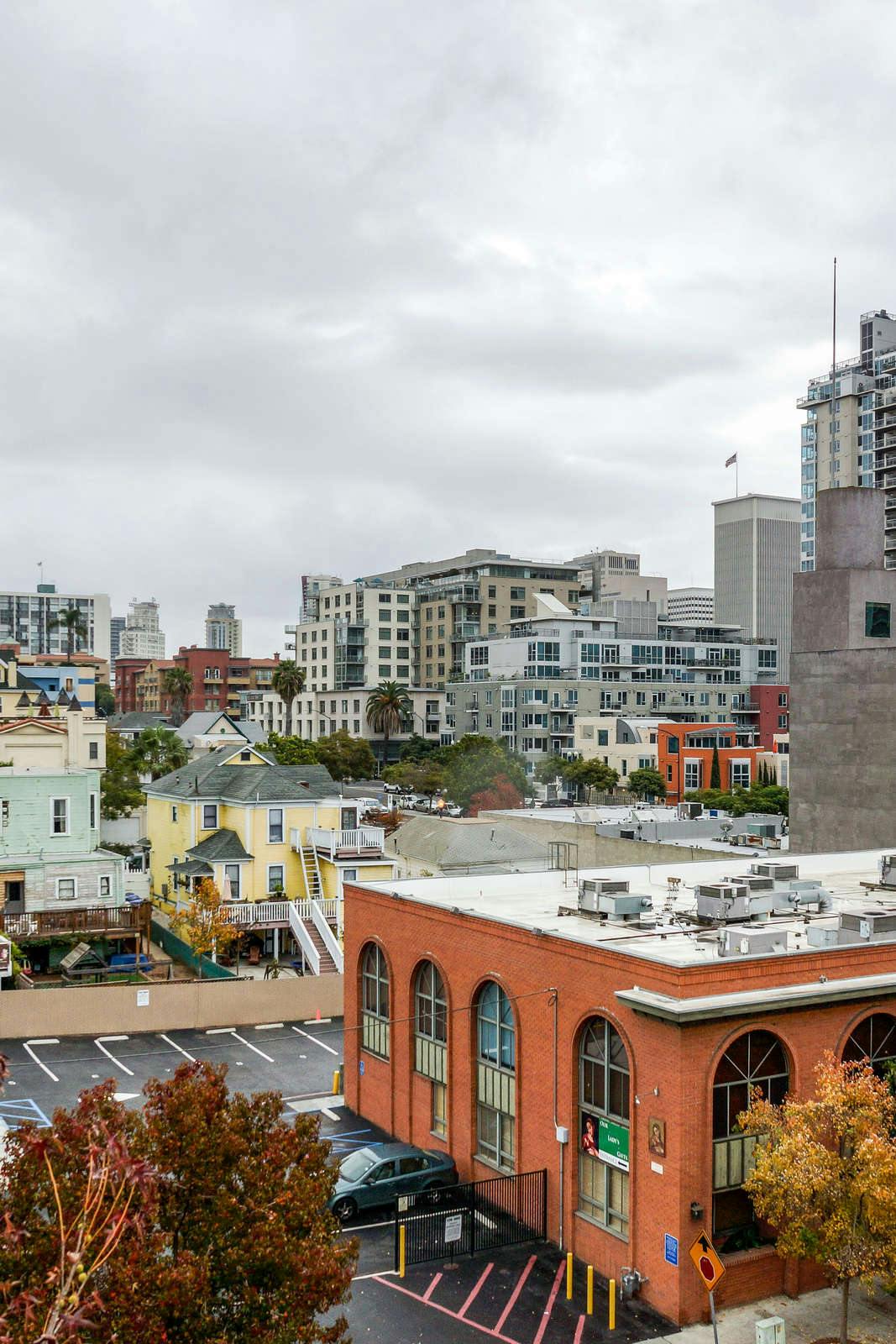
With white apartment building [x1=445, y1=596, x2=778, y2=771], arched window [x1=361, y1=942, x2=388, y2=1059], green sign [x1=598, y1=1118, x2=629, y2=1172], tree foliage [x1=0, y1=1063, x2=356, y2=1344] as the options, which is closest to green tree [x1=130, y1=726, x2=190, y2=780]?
white apartment building [x1=445, y1=596, x2=778, y2=771]

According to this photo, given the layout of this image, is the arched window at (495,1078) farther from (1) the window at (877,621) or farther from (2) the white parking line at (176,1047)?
(1) the window at (877,621)

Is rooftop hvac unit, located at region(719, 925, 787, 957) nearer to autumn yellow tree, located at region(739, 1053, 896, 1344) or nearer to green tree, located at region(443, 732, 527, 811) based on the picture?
autumn yellow tree, located at region(739, 1053, 896, 1344)

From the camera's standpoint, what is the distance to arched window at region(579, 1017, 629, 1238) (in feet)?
72.2

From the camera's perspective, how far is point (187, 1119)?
1409 cm

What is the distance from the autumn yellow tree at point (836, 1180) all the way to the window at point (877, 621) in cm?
3405

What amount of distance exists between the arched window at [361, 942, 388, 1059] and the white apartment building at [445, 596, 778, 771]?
3455 inches

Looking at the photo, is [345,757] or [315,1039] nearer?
[315,1039]

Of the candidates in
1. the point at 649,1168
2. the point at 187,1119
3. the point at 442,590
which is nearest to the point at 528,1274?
the point at 649,1168

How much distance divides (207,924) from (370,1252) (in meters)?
25.7

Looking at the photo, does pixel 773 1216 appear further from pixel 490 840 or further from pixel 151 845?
pixel 151 845

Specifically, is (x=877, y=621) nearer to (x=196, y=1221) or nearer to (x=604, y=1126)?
(x=604, y=1126)

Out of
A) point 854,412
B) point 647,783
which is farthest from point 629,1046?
point 854,412

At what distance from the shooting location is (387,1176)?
25391mm

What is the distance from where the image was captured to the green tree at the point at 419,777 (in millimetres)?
107625
